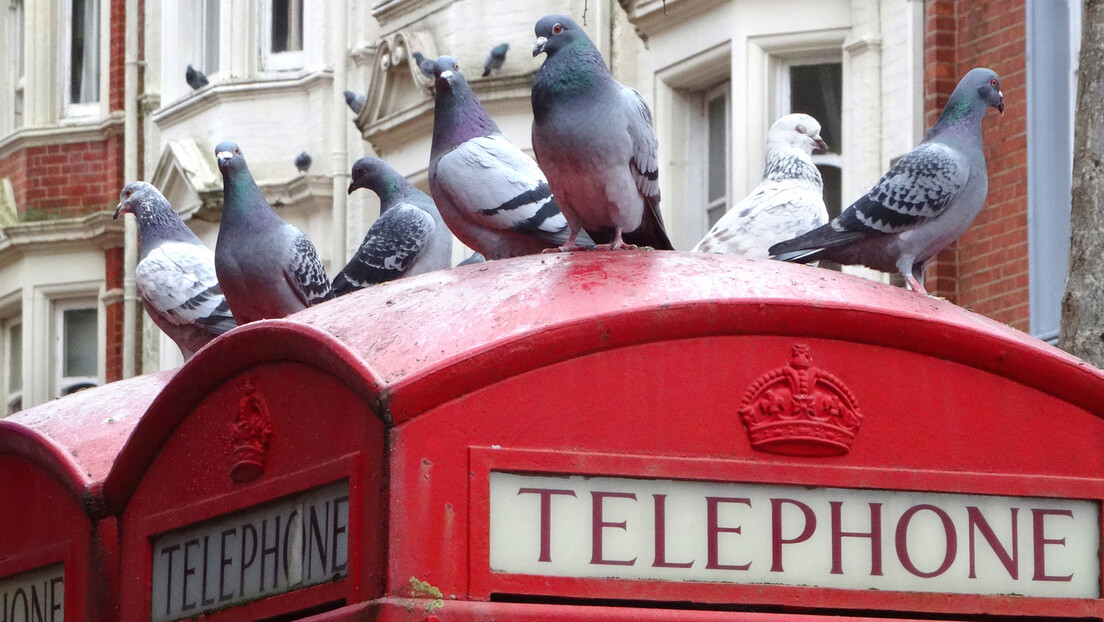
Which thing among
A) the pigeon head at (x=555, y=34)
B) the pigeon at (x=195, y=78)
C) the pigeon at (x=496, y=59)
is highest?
the pigeon at (x=195, y=78)

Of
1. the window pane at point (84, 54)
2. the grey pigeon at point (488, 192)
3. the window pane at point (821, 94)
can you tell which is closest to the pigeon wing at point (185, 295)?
the grey pigeon at point (488, 192)

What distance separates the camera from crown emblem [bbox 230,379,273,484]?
3680 millimetres

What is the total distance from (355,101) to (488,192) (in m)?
11.7

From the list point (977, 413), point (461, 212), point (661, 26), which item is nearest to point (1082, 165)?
point (461, 212)

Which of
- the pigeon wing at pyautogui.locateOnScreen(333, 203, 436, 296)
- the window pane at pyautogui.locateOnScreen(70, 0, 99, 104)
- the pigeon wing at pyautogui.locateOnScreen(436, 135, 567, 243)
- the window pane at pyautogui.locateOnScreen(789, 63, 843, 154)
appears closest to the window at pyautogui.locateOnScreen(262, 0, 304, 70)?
the window pane at pyautogui.locateOnScreen(70, 0, 99, 104)

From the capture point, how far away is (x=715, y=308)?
3424mm

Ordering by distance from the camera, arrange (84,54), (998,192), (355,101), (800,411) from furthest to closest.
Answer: (84,54) < (355,101) < (998,192) < (800,411)

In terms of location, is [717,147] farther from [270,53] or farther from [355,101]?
[270,53]

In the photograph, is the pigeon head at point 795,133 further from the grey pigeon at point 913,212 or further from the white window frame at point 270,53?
the white window frame at point 270,53

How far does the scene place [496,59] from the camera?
16.0 meters

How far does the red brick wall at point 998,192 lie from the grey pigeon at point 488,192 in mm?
5738

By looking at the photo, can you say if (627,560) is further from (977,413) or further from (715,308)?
(977,413)

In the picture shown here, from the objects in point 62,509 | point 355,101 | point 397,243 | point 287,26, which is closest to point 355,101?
point 355,101

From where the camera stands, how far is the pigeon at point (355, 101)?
17516mm
